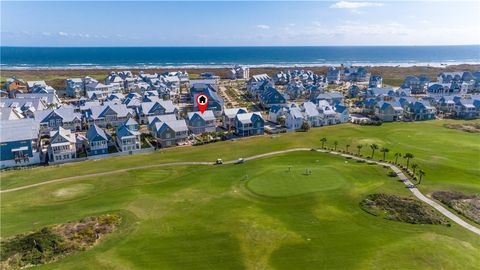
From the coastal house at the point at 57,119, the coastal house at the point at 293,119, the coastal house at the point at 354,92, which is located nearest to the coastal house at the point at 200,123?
the coastal house at the point at 293,119

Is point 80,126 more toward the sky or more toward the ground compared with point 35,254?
more toward the sky

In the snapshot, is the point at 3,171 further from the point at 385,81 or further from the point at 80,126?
the point at 385,81

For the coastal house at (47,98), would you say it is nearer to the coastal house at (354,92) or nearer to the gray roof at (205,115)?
the gray roof at (205,115)

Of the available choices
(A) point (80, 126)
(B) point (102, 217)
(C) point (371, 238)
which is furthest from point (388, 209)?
(A) point (80, 126)

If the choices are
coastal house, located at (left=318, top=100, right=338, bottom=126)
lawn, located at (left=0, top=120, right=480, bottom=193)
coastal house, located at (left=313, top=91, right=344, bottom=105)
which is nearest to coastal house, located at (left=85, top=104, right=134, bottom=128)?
lawn, located at (left=0, top=120, right=480, bottom=193)

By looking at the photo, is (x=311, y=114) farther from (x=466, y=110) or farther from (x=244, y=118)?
(x=466, y=110)

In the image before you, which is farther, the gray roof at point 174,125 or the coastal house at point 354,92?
the coastal house at point 354,92
